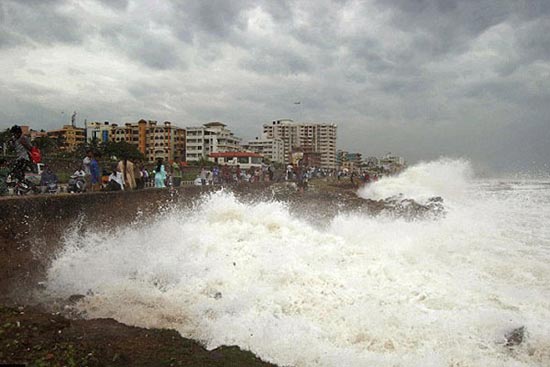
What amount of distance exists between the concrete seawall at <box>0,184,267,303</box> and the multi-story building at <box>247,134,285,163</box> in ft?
316

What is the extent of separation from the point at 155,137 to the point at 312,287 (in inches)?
3163

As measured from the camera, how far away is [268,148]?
108062 mm

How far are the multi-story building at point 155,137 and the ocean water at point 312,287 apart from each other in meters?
72.0

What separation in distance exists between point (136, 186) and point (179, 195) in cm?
132

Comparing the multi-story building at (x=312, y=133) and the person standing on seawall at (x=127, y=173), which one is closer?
the person standing on seawall at (x=127, y=173)

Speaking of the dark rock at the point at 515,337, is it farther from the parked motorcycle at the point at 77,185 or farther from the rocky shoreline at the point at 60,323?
the parked motorcycle at the point at 77,185

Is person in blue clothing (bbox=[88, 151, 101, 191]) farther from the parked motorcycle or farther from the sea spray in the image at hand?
the sea spray

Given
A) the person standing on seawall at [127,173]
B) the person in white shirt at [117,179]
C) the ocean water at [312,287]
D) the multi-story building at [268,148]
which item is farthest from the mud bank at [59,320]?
the multi-story building at [268,148]

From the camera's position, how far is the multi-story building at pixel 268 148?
107625 millimetres

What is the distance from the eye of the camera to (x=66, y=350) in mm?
4094

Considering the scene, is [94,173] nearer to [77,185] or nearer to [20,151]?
[77,185]

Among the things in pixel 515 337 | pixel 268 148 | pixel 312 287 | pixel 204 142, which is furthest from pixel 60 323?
pixel 268 148

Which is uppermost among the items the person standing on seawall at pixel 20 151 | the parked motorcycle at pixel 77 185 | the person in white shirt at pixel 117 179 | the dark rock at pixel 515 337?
the person standing on seawall at pixel 20 151

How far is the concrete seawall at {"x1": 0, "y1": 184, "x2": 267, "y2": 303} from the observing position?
266 inches
